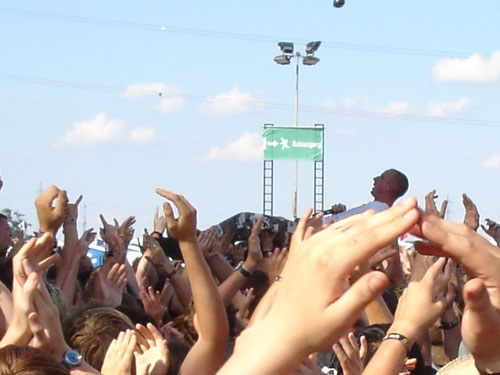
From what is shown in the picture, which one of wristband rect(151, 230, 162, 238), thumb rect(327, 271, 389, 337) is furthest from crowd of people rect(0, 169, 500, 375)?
wristband rect(151, 230, 162, 238)

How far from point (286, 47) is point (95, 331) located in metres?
33.5

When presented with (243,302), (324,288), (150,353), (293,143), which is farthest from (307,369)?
(293,143)

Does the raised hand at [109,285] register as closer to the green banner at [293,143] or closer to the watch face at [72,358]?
the watch face at [72,358]

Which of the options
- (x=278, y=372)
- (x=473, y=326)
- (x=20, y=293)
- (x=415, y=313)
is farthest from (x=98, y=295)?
(x=278, y=372)

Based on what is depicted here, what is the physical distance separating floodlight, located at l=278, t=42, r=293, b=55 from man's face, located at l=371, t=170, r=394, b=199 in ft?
94.9

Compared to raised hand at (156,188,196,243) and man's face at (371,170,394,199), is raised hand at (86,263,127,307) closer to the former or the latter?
raised hand at (156,188,196,243)

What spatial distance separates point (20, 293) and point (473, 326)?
147 centimetres

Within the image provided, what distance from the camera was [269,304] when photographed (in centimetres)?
202

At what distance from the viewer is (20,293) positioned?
291 centimetres

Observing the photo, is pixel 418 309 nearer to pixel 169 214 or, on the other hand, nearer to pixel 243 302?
pixel 169 214

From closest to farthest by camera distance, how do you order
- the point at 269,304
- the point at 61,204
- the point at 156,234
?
the point at 269,304
the point at 61,204
the point at 156,234

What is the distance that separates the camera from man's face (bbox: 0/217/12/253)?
582 cm

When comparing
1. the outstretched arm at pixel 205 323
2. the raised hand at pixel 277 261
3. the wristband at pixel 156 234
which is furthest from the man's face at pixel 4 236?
the wristband at pixel 156 234

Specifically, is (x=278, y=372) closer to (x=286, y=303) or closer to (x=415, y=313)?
(x=286, y=303)
